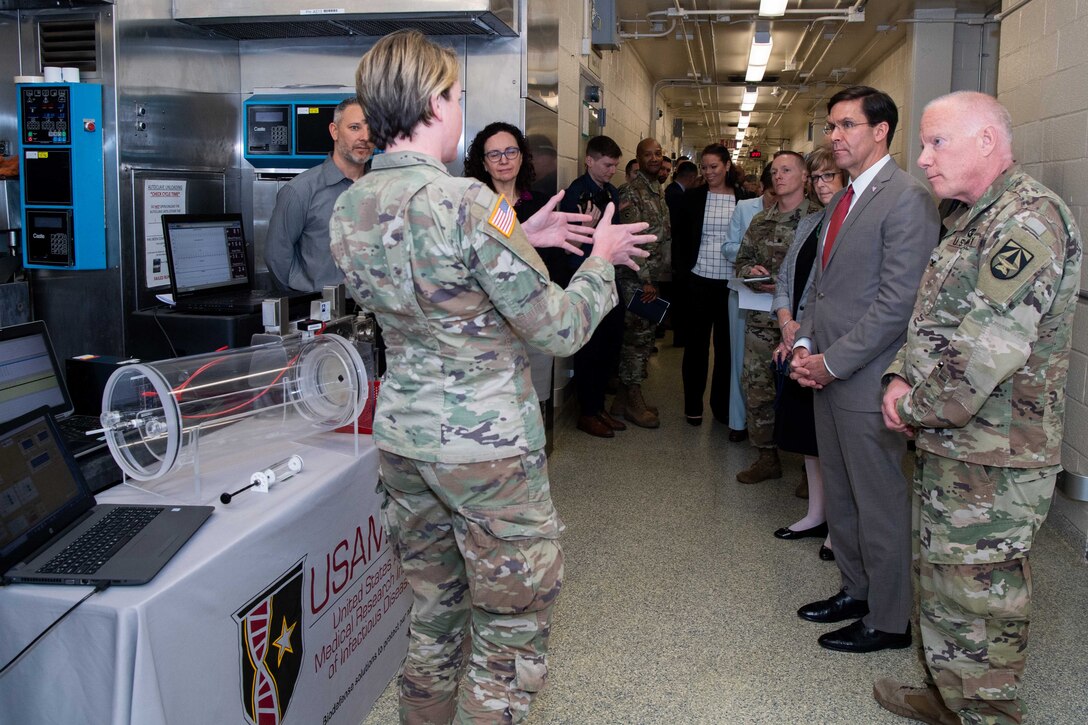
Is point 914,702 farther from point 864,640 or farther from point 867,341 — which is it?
point 867,341

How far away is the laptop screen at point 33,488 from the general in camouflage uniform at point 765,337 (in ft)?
10.3

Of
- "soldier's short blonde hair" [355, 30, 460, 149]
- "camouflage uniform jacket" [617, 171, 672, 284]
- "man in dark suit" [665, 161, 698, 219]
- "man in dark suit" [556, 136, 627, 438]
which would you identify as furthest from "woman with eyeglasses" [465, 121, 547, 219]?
"man in dark suit" [665, 161, 698, 219]

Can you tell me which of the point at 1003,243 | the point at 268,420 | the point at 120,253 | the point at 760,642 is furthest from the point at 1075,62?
the point at 120,253

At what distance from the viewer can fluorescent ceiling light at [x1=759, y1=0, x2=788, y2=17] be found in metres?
6.62

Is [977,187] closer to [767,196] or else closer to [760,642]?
[760,642]

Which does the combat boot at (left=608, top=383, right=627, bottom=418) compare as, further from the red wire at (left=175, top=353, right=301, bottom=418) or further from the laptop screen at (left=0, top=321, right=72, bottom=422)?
the laptop screen at (left=0, top=321, right=72, bottom=422)

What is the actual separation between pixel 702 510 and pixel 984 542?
6.52ft

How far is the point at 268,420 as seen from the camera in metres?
2.18

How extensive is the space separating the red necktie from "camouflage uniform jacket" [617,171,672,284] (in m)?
2.66

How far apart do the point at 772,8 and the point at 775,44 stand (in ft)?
10.6

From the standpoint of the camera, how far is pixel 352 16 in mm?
3709

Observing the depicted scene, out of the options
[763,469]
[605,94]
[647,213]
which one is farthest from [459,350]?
[605,94]

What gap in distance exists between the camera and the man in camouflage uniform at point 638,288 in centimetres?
536

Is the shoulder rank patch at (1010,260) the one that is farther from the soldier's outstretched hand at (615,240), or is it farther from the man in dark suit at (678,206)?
the man in dark suit at (678,206)
